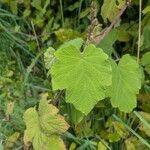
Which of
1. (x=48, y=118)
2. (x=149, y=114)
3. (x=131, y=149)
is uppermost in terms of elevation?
(x=48, y=118)

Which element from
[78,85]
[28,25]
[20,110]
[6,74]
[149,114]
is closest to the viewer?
[78,85]

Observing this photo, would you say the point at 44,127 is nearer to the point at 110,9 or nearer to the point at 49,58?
the point at 49,58

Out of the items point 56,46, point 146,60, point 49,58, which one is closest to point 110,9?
point 146,60

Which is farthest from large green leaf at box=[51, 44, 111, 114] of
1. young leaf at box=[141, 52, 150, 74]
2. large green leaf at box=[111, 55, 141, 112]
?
young leaf at box=[141, 52, 150, 74]

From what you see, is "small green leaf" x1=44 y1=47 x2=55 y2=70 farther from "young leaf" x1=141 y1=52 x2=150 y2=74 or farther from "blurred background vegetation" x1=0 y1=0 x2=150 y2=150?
"young leaf" x1=141 y1=52 x2=150 y2=74

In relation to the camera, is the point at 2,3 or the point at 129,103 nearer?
the point at 129,103

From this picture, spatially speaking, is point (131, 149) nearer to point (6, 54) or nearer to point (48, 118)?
point (48, 118)

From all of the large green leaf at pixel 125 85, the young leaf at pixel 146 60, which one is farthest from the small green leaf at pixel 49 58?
the young leaf at pixel 146 60

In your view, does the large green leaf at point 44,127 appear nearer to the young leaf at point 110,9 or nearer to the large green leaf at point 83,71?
the large green leaf at point 83,71

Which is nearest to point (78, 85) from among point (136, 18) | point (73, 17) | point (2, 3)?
point (136, 18)
